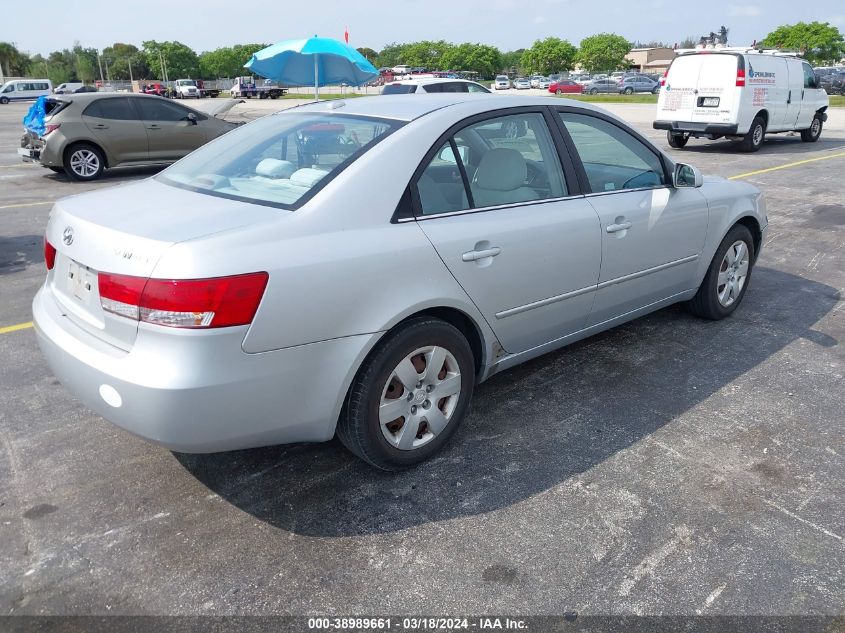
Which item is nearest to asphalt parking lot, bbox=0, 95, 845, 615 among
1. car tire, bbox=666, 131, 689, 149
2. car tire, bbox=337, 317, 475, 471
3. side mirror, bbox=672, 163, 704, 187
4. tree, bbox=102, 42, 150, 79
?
car tire, bbox=337, 317, 475, 471

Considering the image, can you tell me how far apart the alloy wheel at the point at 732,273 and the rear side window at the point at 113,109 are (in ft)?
34.3

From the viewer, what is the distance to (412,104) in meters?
3.42

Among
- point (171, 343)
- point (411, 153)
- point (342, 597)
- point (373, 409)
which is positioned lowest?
point (342, 597)

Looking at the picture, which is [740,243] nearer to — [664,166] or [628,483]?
[664,166]

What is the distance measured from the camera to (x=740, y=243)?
4.93 m

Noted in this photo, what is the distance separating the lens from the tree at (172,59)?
107 m

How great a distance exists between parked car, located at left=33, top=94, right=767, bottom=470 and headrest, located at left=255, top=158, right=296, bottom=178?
0.06 ft

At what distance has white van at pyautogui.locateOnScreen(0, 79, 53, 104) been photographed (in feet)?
166

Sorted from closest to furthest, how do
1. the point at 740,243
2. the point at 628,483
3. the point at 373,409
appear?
the point at 373,409, the point at 628,483, the point at 740,243

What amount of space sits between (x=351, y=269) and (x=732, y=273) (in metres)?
3.40

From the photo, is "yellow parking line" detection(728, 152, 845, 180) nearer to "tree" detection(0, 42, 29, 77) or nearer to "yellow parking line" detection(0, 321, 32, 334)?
"yellow parking line" detection(0, 321, 32, 334)

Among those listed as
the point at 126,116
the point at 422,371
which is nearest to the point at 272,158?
the point at 422,371

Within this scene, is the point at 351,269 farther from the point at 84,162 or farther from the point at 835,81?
the point at 835,81

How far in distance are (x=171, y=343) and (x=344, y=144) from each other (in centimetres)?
123
